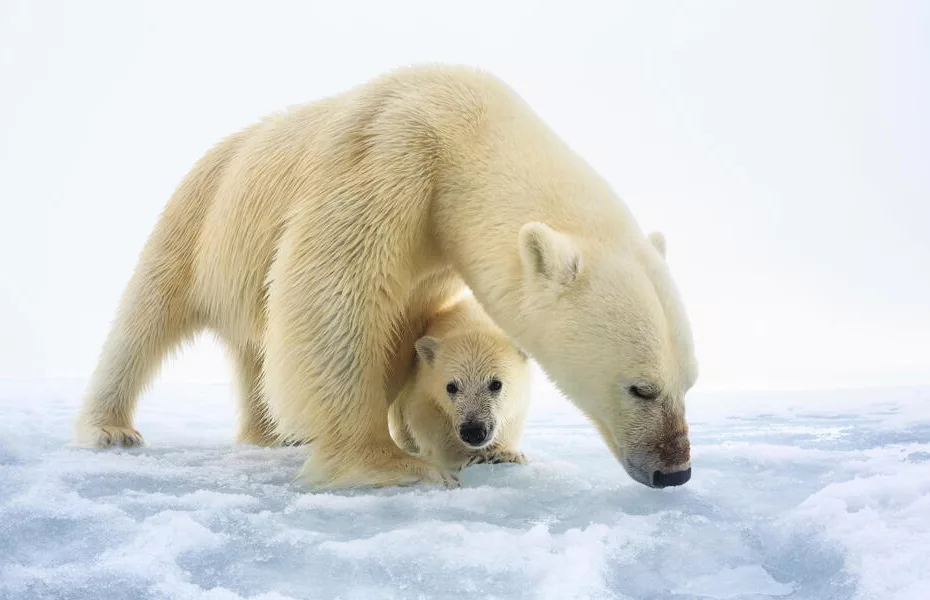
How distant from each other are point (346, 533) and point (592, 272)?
105cm

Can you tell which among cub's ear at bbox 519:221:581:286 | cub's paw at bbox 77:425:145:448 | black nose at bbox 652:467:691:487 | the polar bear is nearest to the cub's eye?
black nose at bbox 652:467:691:487

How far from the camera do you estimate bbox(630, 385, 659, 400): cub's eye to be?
9.07 ft

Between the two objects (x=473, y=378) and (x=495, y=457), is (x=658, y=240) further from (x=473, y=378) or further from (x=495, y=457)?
(x=495, y=457)

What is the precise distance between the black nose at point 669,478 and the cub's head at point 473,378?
0.80m

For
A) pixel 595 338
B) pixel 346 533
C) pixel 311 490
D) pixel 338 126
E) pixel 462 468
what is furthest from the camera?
pixel 462 468

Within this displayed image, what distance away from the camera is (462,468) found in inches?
149

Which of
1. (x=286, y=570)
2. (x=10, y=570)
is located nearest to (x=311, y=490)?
(x=286, y=570)

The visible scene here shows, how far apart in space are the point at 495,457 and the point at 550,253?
4.43 feet

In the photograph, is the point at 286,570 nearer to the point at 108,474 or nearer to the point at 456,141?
the point at 108,474

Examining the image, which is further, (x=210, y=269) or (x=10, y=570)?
(x=210, y=269)

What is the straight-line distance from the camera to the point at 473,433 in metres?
3.45

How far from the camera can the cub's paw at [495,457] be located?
386cm

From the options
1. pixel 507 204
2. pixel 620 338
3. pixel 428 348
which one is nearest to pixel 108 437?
pixel 428 348

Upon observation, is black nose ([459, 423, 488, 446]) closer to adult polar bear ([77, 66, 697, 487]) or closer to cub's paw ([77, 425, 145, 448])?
adult polar bear ([77, 66, 697, 487])
